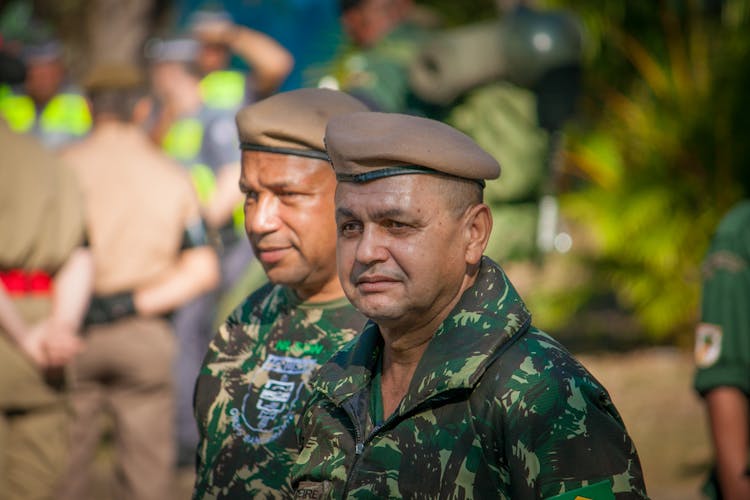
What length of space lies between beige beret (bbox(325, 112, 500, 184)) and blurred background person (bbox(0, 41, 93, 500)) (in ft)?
9.97

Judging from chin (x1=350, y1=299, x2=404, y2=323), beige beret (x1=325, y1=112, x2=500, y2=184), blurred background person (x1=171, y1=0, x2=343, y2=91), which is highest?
blurred background person (x1=171, y1=0, x2=343, y2=91)

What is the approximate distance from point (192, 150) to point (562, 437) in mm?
5817

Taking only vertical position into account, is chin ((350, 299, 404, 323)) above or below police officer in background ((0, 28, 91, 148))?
below

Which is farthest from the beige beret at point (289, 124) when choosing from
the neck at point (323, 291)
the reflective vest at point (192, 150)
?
the reflective vest at point (192, 150)

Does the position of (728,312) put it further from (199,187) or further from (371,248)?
(199,187)

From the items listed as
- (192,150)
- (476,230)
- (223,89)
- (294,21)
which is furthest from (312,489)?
(294,21)

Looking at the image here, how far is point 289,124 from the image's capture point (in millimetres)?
3090

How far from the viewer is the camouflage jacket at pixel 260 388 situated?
300 cm

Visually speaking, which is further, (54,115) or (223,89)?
(54,115)

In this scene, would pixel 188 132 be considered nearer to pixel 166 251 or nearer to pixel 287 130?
pixel 166 251

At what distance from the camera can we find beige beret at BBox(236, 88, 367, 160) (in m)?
3.09

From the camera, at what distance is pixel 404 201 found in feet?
7.81

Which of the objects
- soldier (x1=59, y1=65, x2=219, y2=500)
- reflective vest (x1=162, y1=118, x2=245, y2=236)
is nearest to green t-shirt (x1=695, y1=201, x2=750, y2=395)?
soldier (x1=59, y1=65, x2=219, y2=500)

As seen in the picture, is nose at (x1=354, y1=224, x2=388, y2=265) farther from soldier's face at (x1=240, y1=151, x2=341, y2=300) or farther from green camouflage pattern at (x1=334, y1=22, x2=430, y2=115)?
green camouflage pattern at (x1=334, y1=22, x2=430, y2=115)
